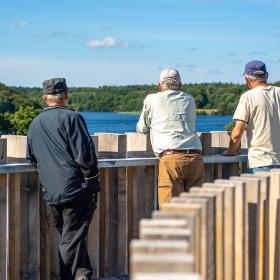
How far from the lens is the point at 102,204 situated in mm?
6684

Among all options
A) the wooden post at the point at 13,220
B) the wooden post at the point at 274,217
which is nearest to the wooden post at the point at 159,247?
the wooden post at the point at 274,217

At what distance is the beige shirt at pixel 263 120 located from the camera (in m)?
6.53

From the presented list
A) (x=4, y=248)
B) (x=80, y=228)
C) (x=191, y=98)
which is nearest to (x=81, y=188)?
(x=80, y=228)

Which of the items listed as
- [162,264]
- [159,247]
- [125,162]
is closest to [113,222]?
[125,162]

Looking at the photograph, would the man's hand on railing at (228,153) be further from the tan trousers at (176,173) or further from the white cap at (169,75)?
the white cap at (169,75)

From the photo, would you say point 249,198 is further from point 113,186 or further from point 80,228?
point 113,186

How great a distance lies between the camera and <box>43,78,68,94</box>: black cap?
233 inches

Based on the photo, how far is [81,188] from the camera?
586 cm

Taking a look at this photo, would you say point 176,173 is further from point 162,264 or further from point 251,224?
point 162,264

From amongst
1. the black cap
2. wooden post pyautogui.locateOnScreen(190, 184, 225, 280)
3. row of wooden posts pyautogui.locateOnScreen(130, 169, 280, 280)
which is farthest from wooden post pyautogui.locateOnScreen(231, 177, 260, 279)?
the black cap

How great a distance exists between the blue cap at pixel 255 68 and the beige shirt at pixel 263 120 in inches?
5.1

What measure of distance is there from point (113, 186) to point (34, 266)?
3.30 ft

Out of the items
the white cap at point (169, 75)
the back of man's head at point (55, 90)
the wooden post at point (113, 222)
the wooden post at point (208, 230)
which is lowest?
the wooden post at point (113, 222)

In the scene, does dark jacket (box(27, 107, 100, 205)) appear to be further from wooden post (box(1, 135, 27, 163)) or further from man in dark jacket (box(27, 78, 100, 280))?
wooden post (box(1, 135, 27, 163))
